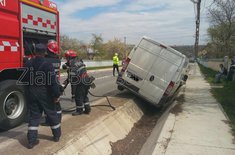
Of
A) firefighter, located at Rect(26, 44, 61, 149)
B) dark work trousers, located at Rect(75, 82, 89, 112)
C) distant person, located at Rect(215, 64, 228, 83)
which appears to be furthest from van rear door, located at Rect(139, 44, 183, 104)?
distant person, located at Rect(215, 64, 228, 83)

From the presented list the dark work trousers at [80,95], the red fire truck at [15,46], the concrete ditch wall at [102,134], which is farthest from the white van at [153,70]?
the red fire truck at [15,46]

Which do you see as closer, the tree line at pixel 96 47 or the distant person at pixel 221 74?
the distant person at pixel 221 74

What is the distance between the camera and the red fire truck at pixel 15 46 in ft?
19.7

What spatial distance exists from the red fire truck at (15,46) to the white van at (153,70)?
13.7 feet

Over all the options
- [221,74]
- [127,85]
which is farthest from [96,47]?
[127,85]

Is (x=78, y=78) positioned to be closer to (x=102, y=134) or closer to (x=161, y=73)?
(x=102, y=134)

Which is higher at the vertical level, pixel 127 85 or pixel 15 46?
pixel 15 46

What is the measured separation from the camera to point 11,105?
21.0ft

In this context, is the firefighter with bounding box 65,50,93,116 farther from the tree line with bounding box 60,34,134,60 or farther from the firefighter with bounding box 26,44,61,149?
the tree line with bounding box 60,34,134,60

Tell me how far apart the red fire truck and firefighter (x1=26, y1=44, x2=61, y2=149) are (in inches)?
49.4

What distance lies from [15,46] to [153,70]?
204 inches

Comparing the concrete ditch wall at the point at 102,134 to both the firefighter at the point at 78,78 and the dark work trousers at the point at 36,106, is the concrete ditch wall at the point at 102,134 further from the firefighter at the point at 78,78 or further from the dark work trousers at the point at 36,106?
the firefighter at the point at 78,78

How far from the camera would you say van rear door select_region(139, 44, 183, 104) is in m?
10.1

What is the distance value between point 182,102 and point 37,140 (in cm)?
738
